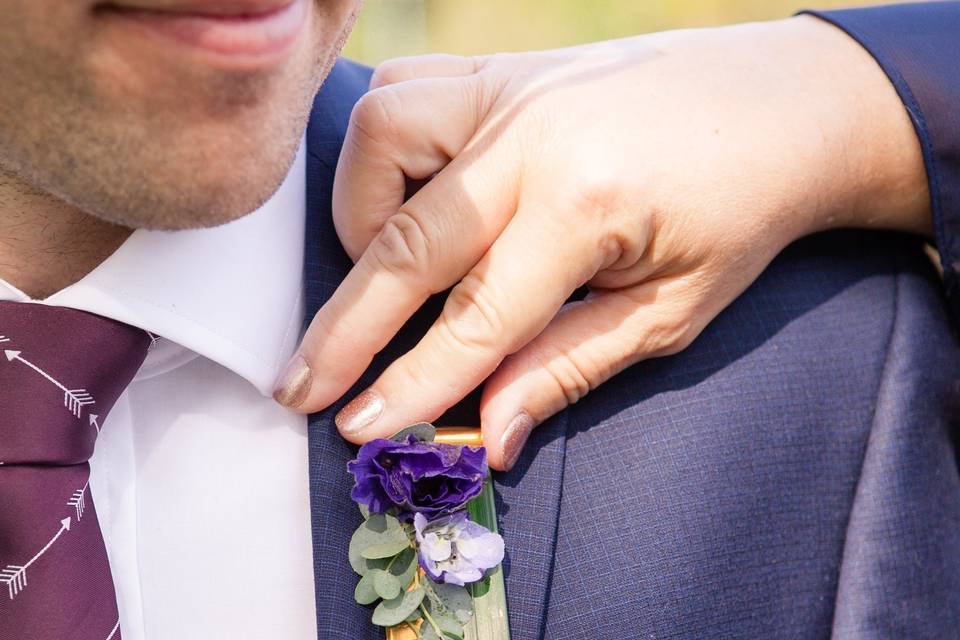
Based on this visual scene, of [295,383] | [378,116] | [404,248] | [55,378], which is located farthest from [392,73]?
[55,378]

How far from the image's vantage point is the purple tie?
848 millimetres

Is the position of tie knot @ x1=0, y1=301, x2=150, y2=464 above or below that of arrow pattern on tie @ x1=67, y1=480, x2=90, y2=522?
above

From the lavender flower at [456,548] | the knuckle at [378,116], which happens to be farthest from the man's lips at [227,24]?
the lavender flower at [456,548]

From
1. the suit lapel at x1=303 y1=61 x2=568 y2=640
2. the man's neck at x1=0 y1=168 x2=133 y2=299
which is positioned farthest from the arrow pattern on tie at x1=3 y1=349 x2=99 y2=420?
the suit lapel at x1=303 y1=61 x2=568 y2=640

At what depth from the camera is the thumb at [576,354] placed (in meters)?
0.98

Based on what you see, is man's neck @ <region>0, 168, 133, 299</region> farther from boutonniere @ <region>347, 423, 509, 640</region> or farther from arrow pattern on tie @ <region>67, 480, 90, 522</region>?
boutonniere @ <region>347, 423, 509, 640</region>

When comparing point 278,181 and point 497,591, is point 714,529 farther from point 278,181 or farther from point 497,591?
point 278,181

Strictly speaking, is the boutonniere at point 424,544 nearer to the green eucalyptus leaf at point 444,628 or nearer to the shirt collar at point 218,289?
the green eucalyptus leaf at point 444,628

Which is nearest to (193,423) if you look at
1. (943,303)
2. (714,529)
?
(714,529)

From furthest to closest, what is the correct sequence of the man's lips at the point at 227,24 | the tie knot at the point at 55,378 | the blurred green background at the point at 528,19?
the blurred green background at the point at 528,19
the tie knot at the point at 55,378
the man's lips at the point at 227,24

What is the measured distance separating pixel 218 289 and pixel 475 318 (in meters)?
0.28

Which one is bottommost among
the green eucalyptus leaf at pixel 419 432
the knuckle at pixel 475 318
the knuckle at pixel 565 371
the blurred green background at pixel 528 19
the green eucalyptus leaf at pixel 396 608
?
the blurred green background at pixel 528 19

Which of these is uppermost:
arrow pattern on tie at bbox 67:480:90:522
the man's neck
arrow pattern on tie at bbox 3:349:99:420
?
the man's neck

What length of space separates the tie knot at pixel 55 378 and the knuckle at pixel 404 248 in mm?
266
